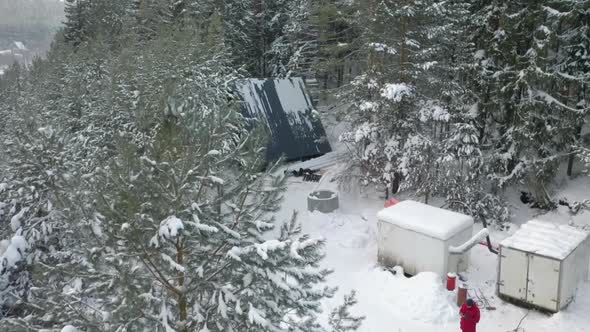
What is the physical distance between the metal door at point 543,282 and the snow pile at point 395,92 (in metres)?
6.66

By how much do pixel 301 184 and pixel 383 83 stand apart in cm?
496

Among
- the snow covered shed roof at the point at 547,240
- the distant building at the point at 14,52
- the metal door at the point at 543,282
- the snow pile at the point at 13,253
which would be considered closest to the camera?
the snow pile at the point at 13,253

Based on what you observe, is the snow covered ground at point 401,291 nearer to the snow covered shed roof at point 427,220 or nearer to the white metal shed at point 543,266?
the white metal shed at point 543,266

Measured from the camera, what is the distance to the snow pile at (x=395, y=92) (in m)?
15.0

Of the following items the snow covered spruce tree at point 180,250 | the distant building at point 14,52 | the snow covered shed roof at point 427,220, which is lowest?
the snow covered shed roof at point 427,220

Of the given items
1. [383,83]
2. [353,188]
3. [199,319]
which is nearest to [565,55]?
[383,83]

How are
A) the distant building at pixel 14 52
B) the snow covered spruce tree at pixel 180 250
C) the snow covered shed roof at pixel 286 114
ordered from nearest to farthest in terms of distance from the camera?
the snow covered spruce tree at pixel 180 250, the snow covered shed roof at pixel 286 114, the distant building at pixel 14 52

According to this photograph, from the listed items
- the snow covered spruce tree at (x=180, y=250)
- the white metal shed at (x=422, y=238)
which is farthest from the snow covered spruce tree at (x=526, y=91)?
the snow covered spruce tree at (x=180, y=250)

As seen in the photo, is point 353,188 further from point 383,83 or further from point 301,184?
point 383,83

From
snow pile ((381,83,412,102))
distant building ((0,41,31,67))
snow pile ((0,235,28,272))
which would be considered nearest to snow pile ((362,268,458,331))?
snow pile ((381,83,412,102))

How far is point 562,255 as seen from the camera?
32.3ft

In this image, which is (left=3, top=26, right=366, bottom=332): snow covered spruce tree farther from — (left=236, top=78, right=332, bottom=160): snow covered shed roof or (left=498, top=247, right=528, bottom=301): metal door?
(left=236, top=78, right=332, bottom=160): snow covered shed roof

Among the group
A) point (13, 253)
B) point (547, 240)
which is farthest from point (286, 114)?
point (13, 253)

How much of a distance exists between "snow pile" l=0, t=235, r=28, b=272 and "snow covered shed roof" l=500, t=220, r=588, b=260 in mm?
9917
